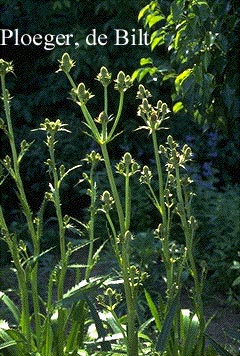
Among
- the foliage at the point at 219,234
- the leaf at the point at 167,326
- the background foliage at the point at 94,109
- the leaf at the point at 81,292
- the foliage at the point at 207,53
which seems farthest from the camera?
the background foliage at the point at 94,109

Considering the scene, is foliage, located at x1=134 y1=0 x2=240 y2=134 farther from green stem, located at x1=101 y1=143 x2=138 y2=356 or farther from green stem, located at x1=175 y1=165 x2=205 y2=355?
green stem, located at x1=101 y1=143 x2=138 y2=356

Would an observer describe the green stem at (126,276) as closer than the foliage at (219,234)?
Yes

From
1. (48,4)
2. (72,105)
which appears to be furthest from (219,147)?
(48,4)

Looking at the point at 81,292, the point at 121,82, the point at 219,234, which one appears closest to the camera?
the point at 121,82

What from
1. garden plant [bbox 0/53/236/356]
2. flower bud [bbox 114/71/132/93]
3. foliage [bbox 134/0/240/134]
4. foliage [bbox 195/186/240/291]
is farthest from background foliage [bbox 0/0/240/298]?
flower bud [bbox 114/71/132/93]

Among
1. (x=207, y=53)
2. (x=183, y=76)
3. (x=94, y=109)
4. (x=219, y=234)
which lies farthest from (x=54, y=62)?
(x=207, y=53)

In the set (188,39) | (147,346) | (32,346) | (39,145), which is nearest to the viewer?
(32,346)

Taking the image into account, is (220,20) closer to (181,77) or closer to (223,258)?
(181,77)

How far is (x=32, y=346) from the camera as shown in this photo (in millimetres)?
2697

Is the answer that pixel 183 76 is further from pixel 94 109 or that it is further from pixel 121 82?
pixel 94 109

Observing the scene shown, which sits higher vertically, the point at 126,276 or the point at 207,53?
the point at 207,53

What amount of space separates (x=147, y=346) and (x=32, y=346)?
48cm

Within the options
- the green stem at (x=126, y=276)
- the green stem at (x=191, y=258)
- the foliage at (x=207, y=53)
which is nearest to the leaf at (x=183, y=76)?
the foliage at (x=207, y=53)

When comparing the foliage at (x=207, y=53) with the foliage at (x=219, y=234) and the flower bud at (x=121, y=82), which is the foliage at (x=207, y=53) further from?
the foliage at (x=219, y=234)
